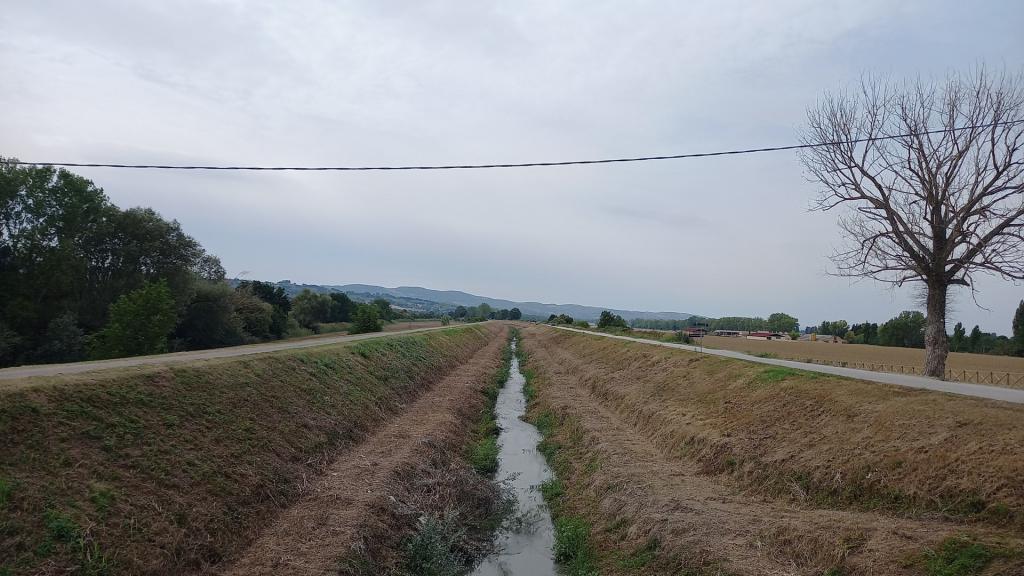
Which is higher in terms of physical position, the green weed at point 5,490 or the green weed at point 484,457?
the green weed at point 5,490

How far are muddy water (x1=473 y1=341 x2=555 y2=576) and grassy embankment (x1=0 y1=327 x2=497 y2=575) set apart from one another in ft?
14.5

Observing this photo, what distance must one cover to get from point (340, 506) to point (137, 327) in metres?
35.2

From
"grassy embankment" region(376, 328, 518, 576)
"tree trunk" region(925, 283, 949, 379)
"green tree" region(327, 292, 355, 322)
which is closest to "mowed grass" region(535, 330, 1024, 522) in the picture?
"grassy embankment" region(376, 328, 518, 576)

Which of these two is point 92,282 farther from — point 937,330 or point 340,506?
point 937,330

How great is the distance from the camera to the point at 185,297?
5159 centimetres

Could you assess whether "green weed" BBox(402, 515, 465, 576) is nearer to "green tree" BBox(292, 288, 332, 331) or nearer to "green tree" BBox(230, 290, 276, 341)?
"green tree" BBox(230, 290, 276, 341)

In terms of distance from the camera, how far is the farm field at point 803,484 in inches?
305

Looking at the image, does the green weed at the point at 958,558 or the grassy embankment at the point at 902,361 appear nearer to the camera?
the green weed at the point at 958,558

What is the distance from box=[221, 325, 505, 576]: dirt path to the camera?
8.65m

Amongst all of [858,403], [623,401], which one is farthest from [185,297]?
[858,403]

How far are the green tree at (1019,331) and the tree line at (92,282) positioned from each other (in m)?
92.2

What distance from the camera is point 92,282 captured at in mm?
47656

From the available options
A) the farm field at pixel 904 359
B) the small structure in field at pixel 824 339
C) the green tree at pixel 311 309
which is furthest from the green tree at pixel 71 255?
the small structure in field at pixel 824 339

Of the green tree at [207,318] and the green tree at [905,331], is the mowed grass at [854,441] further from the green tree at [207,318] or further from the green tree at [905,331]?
the green tree at [905,331]
